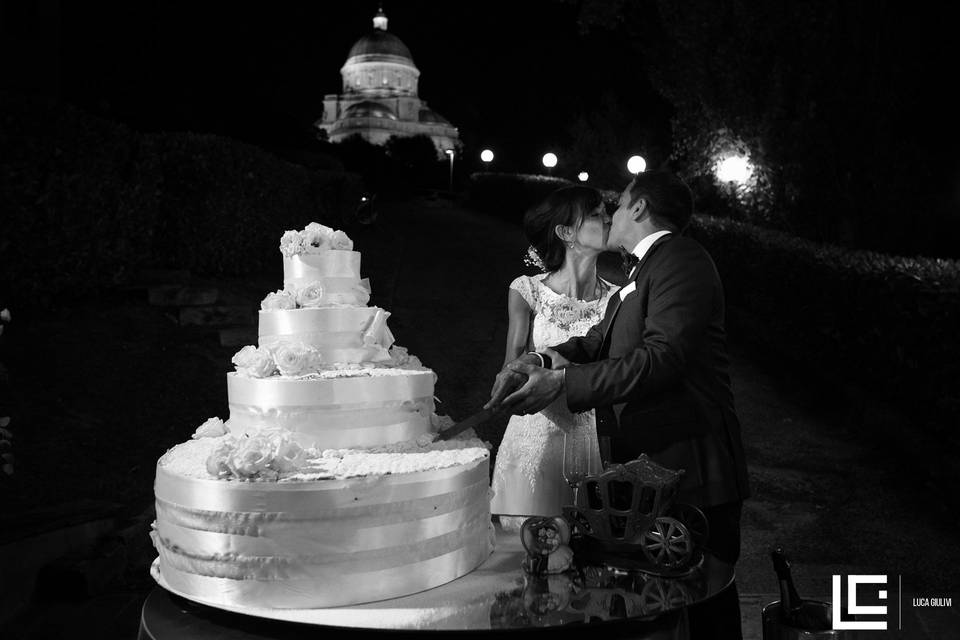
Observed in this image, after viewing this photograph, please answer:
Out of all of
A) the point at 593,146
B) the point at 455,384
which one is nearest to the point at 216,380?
the point at 455,384

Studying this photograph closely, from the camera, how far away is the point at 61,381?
8094 millimetres

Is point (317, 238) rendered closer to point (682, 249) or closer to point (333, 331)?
point (333, 331)

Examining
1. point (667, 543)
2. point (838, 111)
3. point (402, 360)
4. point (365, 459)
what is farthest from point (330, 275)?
point (838, 111)

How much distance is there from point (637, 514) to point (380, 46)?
92118 mm

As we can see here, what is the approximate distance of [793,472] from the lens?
28.5ft

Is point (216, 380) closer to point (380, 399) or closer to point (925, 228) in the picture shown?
point (380, 399)

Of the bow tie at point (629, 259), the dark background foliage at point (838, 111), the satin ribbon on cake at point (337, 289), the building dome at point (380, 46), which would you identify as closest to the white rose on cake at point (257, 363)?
the satin ribbon on cake at point (337, 289)

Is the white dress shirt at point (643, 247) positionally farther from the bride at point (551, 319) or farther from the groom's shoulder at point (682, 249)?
the bride at point (551, 319)

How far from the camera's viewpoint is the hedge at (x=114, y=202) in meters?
8.09

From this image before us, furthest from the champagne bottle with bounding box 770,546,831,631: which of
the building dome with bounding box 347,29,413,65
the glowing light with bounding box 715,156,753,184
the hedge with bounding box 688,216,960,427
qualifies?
the building dome with bounding box 347,29,413,65

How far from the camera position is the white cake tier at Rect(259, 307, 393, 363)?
3.11 metres

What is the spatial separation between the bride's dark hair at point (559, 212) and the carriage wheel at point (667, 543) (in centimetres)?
227

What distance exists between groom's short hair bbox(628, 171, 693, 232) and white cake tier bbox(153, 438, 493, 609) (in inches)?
58.8

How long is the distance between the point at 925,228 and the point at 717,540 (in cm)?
1511
